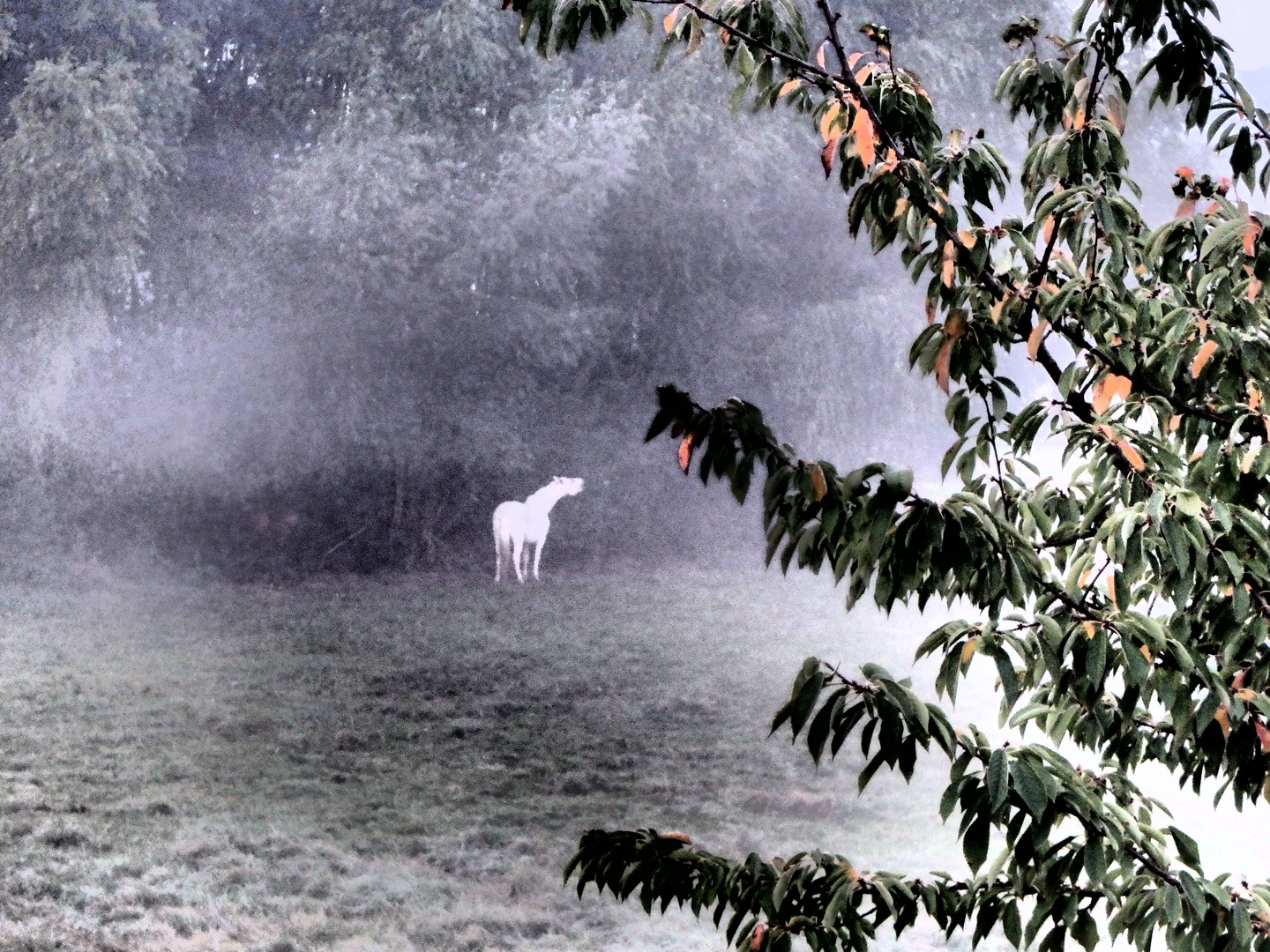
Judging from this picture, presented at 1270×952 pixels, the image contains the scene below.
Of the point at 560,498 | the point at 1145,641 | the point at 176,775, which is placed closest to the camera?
the point at 1145,641

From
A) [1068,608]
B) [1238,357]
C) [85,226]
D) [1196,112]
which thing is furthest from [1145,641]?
[85,226]

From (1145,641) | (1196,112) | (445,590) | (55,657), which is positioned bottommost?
(55,657)

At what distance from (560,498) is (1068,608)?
226cm

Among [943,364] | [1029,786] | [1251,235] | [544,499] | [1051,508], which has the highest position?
[1251,235]

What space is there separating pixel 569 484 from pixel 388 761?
80 cm

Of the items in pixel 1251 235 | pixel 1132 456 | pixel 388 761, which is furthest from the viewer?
pixel 388 761

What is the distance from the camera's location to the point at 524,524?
3506 mm

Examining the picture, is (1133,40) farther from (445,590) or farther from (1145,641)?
(445,590)

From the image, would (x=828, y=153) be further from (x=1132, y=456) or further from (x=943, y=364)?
(x=1132, y=456)

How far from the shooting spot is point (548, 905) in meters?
3.29

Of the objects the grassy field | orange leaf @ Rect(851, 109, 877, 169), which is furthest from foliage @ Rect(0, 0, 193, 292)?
orange leaf @ Rect(851, 109, 877, 169)

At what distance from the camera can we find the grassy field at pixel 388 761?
3219 mm

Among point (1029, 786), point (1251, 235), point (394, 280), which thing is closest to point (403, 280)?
point (394, 280)

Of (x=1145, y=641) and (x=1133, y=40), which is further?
(x=1133, y=40)
